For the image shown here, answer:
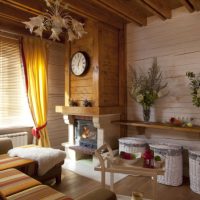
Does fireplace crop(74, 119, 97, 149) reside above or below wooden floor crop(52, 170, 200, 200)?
above

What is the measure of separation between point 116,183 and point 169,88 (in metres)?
1.77

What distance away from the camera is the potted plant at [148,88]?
346cm

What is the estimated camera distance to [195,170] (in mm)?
2781

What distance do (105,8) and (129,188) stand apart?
8.96ft

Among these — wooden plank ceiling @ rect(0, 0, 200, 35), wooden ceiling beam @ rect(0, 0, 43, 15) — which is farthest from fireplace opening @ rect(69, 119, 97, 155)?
wooden ceiling beam @ rect(0, 0, 43, 15)

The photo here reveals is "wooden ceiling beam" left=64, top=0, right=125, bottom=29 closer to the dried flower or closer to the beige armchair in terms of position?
the dried flower

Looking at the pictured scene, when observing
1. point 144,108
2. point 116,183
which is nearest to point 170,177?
point 116,183

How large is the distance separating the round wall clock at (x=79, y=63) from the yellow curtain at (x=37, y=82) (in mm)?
662

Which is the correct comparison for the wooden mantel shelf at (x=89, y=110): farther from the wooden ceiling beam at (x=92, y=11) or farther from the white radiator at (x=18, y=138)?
the wooden ceiling beam at (x=92, y=11)

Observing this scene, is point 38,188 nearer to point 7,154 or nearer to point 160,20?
point 7,154

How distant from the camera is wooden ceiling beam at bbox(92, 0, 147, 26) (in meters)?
2.96

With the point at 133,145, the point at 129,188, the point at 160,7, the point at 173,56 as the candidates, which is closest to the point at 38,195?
the point at 129,188

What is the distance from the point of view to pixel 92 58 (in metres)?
3.79

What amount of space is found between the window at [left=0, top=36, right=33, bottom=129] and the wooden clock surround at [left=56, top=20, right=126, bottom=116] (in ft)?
2.38
